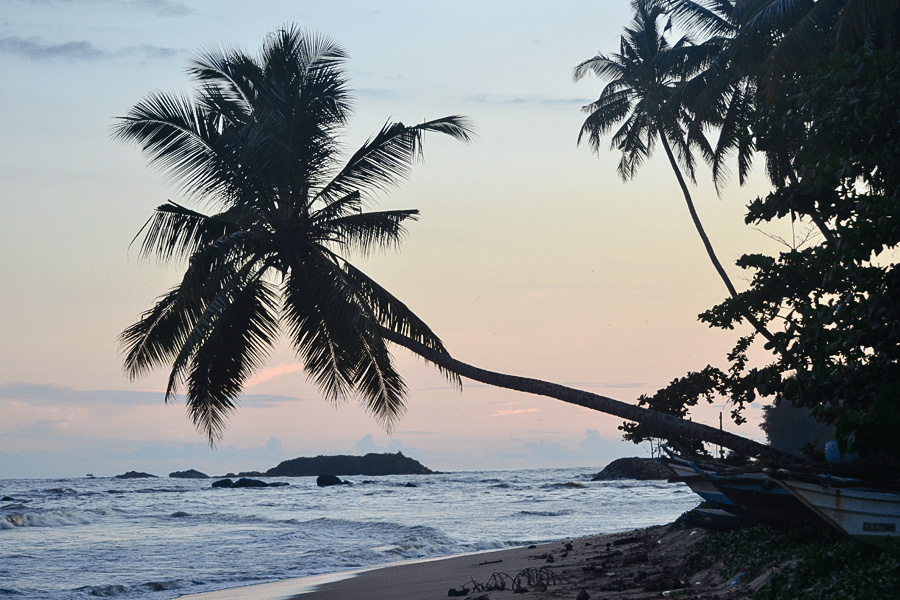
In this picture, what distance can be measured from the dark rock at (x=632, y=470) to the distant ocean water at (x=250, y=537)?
33.1m

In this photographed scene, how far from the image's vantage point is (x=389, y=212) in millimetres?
12469

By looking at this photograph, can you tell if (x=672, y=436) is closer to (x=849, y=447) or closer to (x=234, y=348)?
(x=849, y=447)

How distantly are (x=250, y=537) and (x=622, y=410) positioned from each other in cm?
1281

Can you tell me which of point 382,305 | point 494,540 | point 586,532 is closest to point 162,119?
point 382,305

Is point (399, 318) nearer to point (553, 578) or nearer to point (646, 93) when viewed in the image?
point (553, 578)

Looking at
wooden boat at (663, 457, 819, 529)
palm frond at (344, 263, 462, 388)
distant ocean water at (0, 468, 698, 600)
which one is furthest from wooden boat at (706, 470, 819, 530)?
distant ocean water at (0, 468, 698, 600)

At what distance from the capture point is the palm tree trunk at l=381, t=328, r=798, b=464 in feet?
31.7

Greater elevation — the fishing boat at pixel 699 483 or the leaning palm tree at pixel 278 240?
the leaning palm tree at pixel 278 240

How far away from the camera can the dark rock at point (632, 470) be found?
66.4 m

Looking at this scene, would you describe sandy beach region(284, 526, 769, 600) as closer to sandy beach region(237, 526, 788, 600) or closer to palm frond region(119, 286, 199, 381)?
sandy beach region(237, 526, 788, 600)

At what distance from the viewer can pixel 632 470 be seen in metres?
68.6

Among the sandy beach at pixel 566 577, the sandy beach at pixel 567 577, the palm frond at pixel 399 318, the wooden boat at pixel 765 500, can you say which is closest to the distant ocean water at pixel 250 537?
the sandy beach at pixel 566 577

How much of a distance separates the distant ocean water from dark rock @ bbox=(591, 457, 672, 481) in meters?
33.1

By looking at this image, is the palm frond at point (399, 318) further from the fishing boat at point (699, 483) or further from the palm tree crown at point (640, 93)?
the palm tree crown at point (640, 93)
